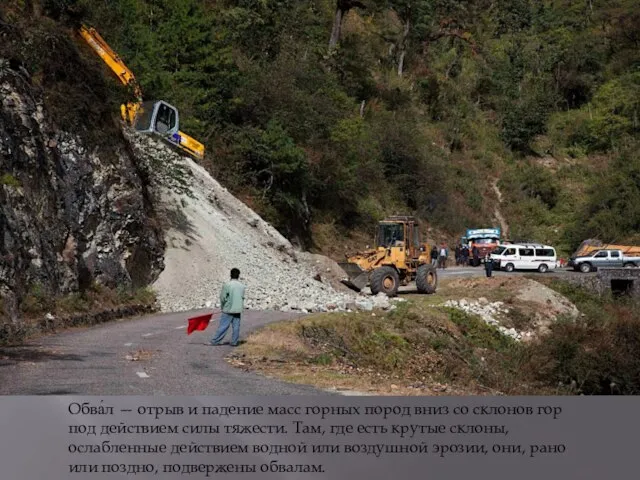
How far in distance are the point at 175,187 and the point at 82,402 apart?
23.2m

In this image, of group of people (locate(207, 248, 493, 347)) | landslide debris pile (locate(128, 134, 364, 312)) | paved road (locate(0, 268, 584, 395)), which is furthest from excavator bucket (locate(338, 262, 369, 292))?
group of people (locate(207, 248, 493, 347))

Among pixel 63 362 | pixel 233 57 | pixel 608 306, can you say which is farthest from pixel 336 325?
pixel 233 57

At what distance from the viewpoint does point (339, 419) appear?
7820 mm

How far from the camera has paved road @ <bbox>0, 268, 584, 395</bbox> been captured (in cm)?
1065

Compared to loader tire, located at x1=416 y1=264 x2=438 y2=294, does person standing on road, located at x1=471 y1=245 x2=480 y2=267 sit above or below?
above

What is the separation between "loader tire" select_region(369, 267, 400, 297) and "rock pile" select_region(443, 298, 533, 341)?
7.52 ft

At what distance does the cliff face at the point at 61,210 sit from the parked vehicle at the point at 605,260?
33.2 meters

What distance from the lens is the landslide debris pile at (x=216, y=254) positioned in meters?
26.2

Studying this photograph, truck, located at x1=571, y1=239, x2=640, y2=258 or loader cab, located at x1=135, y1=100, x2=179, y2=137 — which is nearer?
loader cab, located at x1=135, y1=100, x2=179, y2=137

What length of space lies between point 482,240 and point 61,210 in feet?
137

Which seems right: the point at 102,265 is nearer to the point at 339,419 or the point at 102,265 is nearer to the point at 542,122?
the point at 339,419

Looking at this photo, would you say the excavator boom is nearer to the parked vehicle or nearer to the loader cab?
the loader cab

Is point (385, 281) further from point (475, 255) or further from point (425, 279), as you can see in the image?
point (475, 255)

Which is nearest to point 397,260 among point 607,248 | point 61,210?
point 61,210
